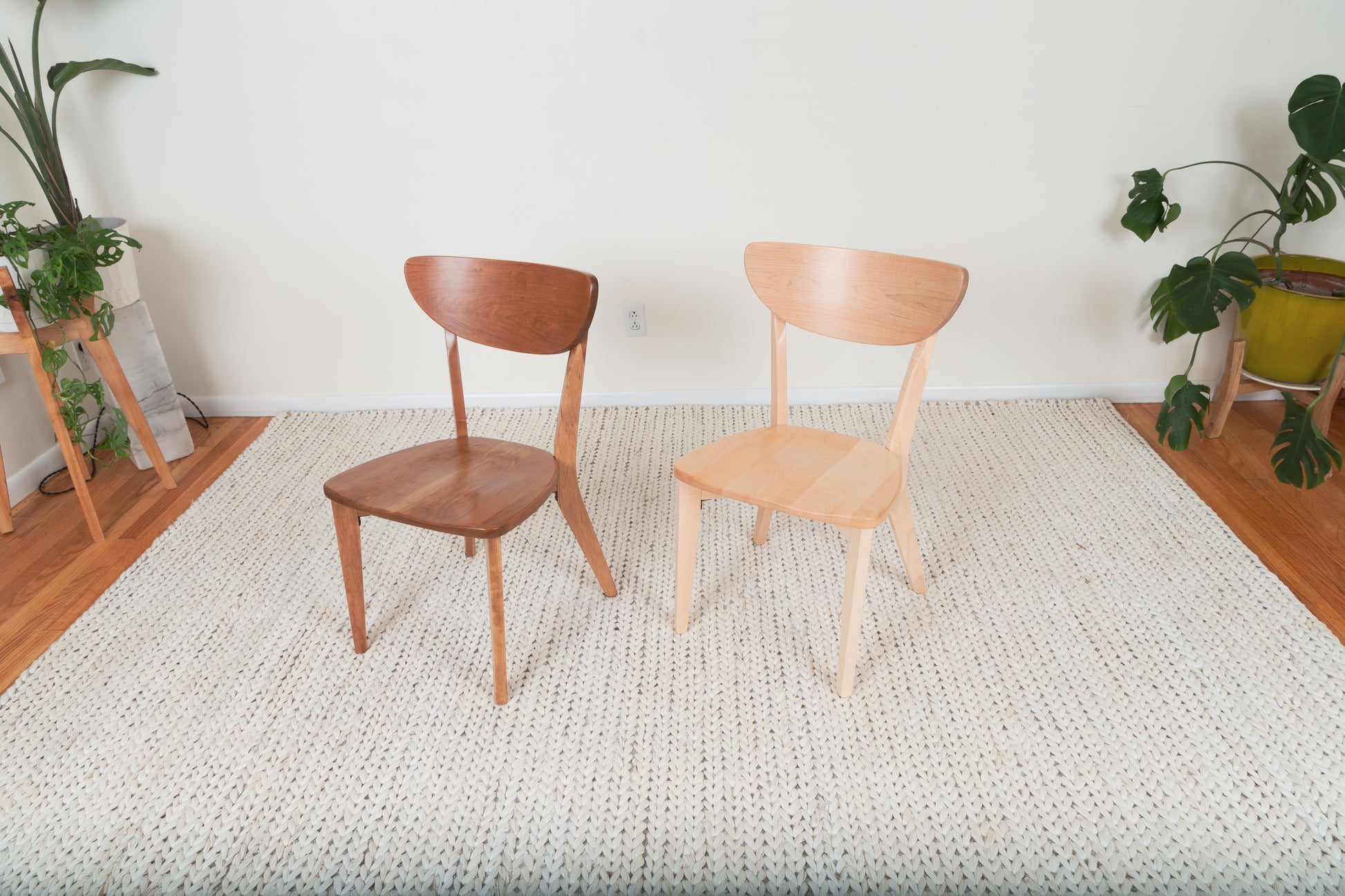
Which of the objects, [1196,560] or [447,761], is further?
[1196,560]

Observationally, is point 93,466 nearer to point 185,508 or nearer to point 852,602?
point 185,508

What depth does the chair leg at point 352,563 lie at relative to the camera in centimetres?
151

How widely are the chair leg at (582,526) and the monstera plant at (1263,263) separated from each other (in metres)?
1.54

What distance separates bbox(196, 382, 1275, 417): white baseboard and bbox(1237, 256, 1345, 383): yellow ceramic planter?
0.38m

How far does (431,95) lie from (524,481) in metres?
1.40

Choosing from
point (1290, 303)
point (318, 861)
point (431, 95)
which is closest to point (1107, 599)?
point (1290, 303)

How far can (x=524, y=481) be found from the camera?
1.51 m

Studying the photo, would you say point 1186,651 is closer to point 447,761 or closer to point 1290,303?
point 1290,303

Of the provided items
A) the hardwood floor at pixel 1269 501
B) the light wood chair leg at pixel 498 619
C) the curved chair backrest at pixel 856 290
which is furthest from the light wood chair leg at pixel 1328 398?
the light wood chair leg at pixel 498 619

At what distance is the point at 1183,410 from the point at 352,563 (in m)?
2.09

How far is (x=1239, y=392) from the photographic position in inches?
92.8

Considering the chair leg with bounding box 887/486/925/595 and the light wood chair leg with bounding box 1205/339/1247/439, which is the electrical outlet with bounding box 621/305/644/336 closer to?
the chair leg with bounding box 887/486/925/595

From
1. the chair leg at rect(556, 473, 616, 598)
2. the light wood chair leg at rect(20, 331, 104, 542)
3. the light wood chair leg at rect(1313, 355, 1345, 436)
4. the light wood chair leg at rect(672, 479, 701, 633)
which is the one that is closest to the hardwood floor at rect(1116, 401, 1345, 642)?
the light wood chair leg at rect(1313, 355, 1345, 436)

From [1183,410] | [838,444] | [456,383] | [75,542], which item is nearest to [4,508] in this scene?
[75,542]
